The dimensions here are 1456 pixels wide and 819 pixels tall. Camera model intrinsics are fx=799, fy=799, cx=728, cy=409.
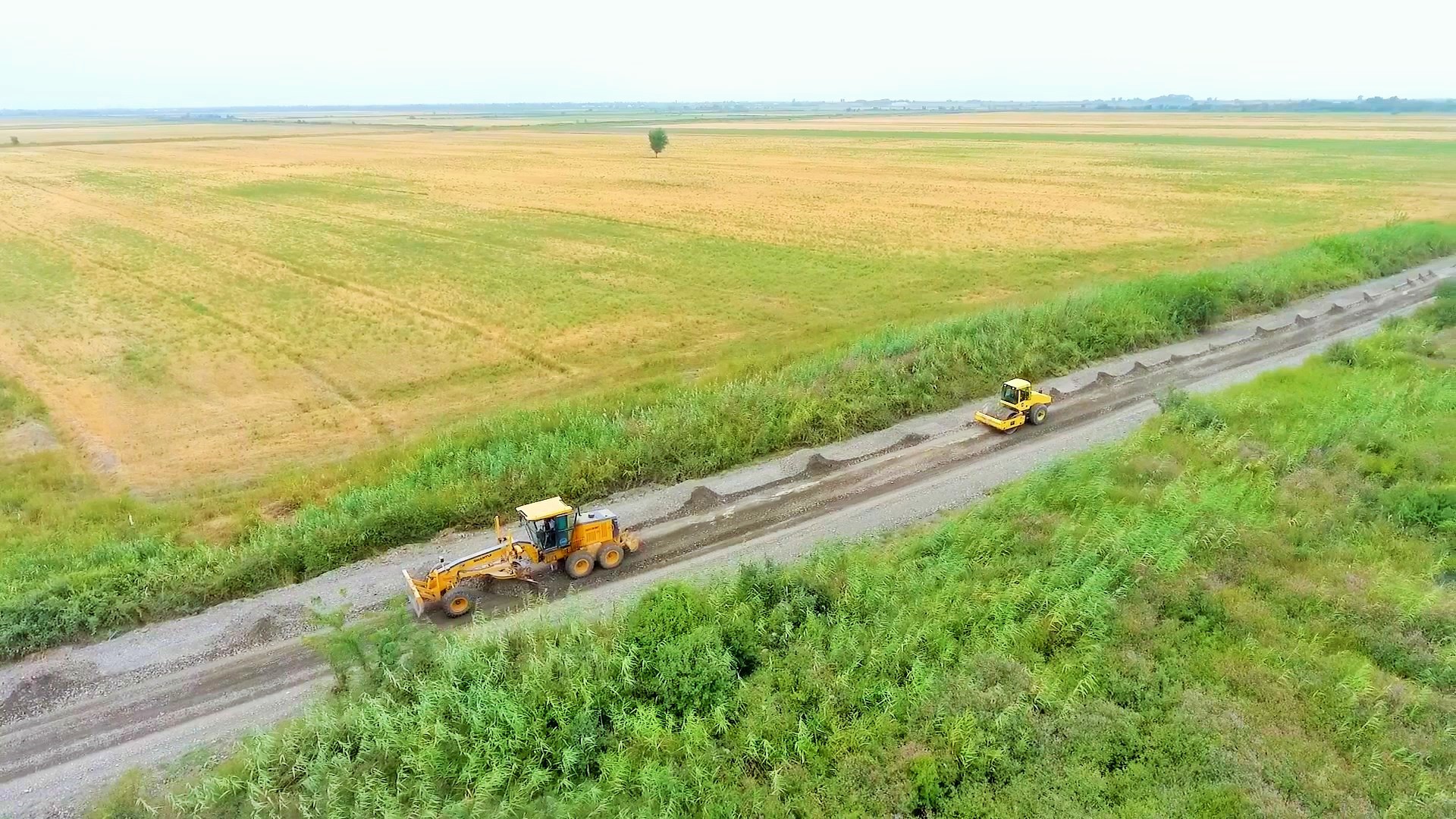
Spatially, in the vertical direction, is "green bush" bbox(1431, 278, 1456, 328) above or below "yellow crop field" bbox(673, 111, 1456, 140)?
below

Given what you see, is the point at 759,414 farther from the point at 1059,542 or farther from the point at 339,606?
the point at 339,606

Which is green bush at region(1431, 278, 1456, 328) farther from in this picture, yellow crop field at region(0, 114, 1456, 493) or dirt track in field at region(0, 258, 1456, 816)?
yellow crop field at region(0, 114, 1456, 493)

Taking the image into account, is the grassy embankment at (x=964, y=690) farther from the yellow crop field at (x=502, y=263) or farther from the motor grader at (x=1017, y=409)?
the yellow crop field at (x=502, y=263)

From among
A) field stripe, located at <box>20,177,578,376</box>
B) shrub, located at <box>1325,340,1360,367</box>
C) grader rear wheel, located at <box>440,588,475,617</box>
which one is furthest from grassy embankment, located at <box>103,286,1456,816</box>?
field stripe, located at <box>20,177,578,376</box>

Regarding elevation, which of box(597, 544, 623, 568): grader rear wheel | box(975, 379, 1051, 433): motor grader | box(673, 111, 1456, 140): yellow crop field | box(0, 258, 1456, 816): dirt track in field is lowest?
box(0, 258, 1456, 816): dirt track in field

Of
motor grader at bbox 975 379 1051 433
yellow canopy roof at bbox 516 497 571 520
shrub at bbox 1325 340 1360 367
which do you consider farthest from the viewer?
shrub at bbox 1325 340 1360 367

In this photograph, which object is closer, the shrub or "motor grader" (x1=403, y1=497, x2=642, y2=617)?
"motor grader" (x1=403, y1=497, x2=642, y2=617)

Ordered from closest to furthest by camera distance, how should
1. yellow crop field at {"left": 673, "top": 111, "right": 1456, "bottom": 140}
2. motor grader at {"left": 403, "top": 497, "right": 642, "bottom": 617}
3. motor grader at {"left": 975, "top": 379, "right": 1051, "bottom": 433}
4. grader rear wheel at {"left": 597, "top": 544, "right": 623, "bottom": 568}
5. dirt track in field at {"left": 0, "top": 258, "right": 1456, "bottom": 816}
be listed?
dirt track in field at {"left": 0, "top": 258, "right": 1456, "bottom": 816} → motor grader at {"left": 403, "top": 497, "right": 642, "bottom": 617} → grader rear wheel at {"left": 597, "top": 544, "right": 623, "bottom": 568} → motor grader at {"left": 975, "top": 379, "right": 1051, "bottom": 433} → yellow crop field at {"left": 673, "top": 111, "right": 1456, "bottom": 140}
